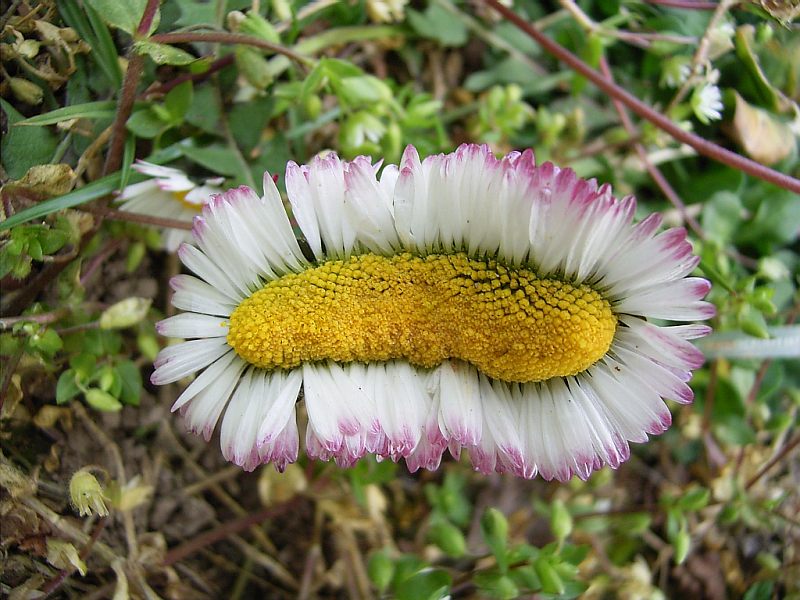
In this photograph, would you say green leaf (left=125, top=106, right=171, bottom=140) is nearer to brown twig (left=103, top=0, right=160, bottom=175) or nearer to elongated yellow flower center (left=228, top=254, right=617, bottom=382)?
brown twig (left=103, top=0, right=160, bottom=175)

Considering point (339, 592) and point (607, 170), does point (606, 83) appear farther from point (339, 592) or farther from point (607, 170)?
point (339, 592)

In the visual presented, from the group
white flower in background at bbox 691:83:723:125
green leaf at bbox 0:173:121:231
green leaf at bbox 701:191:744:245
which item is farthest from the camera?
green leaf at bbox 701:191:744:245


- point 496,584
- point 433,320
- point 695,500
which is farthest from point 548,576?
point 433,320

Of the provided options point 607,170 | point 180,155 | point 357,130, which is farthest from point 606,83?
point 180,155

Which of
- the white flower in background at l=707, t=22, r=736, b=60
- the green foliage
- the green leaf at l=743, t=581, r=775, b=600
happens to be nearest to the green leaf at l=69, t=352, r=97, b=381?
the green foliage

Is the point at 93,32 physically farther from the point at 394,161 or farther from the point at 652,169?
the point at 652,169

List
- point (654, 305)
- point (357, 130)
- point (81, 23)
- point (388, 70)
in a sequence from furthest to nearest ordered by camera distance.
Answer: point (388, 70), point (357, 130), point (81, 23), point (654, 305)
